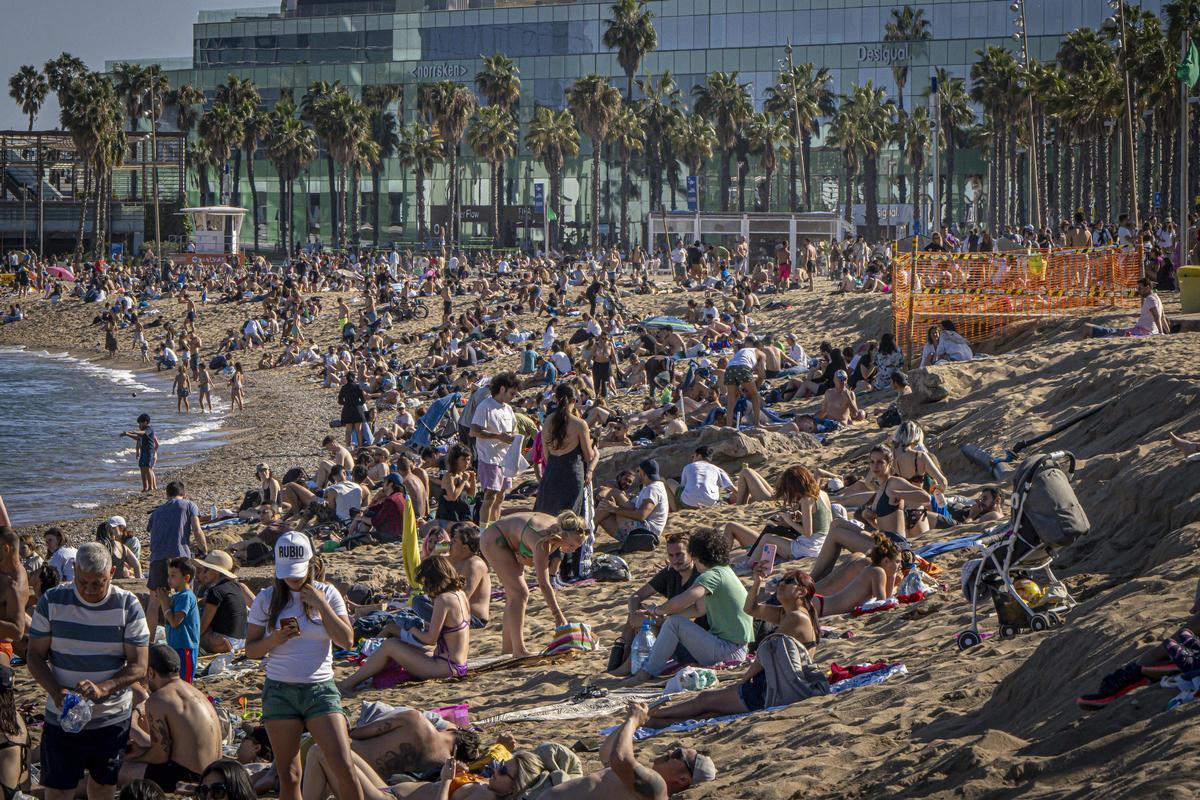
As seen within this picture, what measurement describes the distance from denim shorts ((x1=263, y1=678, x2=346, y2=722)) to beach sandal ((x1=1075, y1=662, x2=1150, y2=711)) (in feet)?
10.1

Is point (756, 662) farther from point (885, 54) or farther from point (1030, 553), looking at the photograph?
point (885, 54)

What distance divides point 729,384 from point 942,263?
5916 mm

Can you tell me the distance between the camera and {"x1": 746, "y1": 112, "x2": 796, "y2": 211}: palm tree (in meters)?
65.7

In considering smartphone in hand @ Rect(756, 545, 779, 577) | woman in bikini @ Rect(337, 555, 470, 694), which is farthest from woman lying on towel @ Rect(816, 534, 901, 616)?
woman in bikini @ Rect(337, 555, 470, 694)

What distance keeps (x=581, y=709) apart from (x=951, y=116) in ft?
196

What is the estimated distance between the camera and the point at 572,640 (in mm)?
9117

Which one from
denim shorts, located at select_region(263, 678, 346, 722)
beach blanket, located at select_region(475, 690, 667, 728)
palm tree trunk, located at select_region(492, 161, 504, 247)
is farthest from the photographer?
palm tree trunk, located at select_region(492, 161, 504, 247)

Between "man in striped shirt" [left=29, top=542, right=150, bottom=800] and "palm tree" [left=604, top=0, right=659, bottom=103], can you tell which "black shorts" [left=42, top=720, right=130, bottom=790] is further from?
"palm tree" [left=604, top=0, right=659, bottom=103]

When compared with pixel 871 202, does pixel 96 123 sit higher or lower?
higher

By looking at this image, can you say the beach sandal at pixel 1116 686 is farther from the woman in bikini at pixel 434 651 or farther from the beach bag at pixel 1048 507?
the woman in bikini at pixel 434 651

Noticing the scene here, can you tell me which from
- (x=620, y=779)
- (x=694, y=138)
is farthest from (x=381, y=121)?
(x=620, y=779)

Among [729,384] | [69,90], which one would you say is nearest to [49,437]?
[729,384]

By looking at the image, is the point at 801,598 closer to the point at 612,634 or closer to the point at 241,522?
the point at 612,634

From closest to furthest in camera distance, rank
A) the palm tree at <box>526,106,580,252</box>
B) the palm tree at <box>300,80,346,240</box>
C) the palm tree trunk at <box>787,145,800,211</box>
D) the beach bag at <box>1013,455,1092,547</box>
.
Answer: the beach bag at <box>1013,455,1092,547</box>, the palm tree trunk at <box>787,145,800,211</box>, the palm tree at <box>526,106,580,252</box>, the palm tree at <box>300,80,346,240</box>
